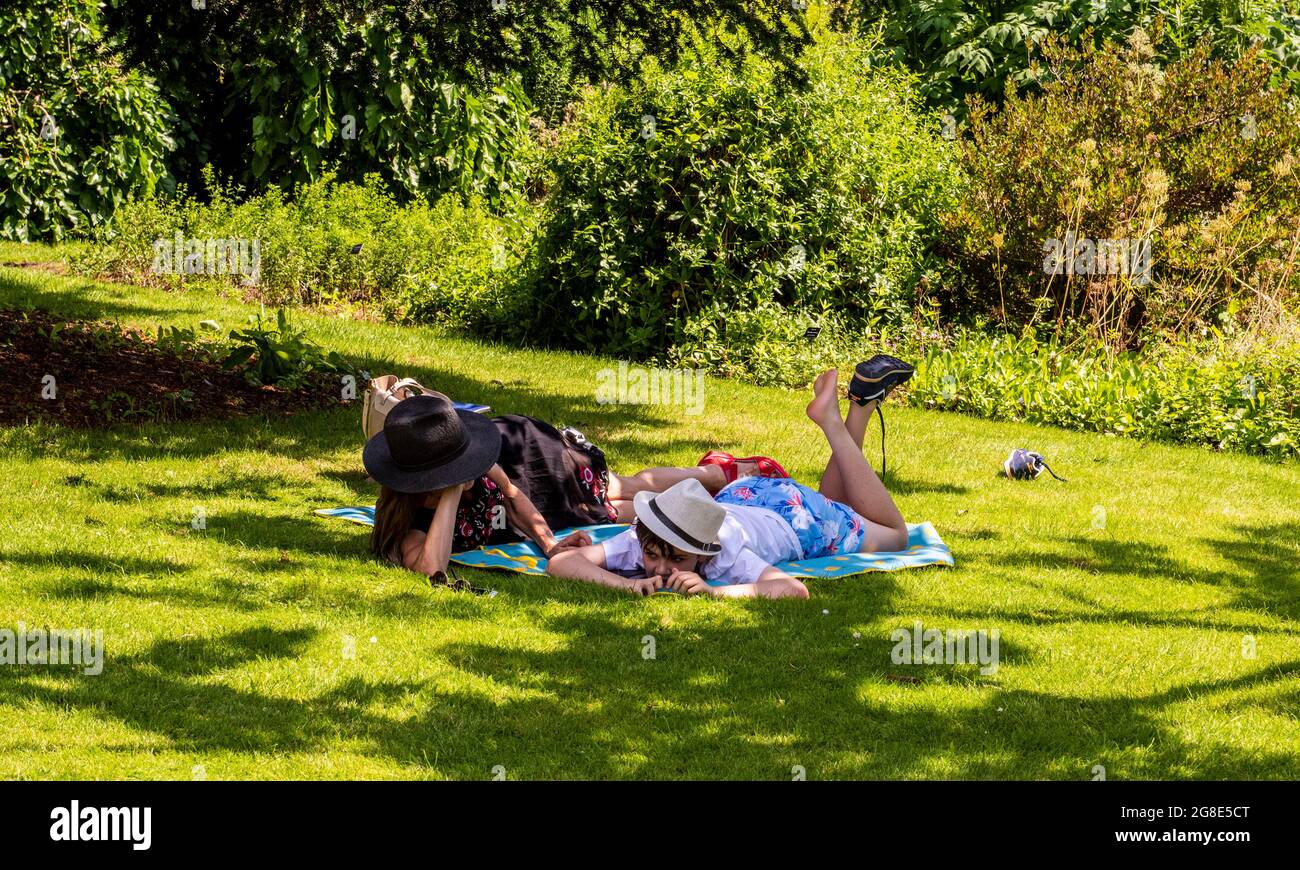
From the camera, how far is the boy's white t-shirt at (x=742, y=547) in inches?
230

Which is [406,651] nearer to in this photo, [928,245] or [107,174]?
[928,245]

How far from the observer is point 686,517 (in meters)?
5.51

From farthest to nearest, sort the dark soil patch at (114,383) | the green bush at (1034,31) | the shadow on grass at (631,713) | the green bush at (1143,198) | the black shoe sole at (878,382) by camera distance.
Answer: the green bush at (1034,31) < the green bush at (1143,198) < the dark soil patch at (114,383) < the black shoe sole at (878,382) < the shadow on grass at (631,713)

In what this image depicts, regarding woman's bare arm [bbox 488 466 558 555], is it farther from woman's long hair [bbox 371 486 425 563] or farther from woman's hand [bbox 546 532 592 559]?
woman's long hair [bbox 371 486 425 563]

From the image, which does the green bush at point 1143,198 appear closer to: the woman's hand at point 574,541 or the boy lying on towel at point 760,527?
the boy lying on towel at point 760,527

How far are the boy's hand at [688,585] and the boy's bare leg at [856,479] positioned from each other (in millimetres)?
1228

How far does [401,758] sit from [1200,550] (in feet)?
15.5

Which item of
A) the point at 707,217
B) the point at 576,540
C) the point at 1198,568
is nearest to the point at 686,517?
the point at 576,540

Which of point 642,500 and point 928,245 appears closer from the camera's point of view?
point 642,500

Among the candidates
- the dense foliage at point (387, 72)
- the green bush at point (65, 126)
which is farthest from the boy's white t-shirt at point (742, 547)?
the green bush at point (65, 126)

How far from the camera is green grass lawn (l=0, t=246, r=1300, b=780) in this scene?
412cm

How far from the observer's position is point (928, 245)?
13.0 meters
